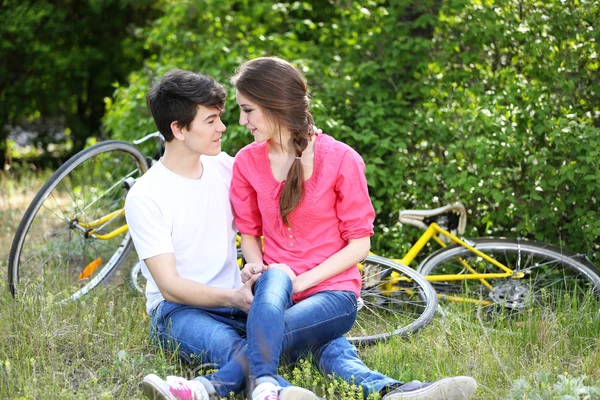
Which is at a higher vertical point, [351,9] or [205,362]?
[351,9]

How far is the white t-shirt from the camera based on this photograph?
3488mm

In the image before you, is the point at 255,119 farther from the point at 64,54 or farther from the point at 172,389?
the point at 64,54

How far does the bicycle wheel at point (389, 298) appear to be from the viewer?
→ 406 cm

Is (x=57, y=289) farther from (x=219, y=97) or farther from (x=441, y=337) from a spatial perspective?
(x=441, y=337)

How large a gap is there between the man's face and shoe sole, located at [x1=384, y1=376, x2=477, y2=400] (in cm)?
138

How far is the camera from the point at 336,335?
3441mm

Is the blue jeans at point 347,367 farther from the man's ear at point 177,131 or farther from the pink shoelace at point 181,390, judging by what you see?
the man's ear at point 177,131

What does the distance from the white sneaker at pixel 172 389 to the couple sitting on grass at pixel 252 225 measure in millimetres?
131

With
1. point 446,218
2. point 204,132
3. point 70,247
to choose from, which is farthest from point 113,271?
point 446,218

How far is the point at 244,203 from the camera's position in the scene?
12.0 feet

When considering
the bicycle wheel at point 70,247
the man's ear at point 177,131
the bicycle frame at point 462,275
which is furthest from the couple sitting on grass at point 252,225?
the bicycle frame at point 462,275

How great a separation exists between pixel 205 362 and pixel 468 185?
212 centimetres

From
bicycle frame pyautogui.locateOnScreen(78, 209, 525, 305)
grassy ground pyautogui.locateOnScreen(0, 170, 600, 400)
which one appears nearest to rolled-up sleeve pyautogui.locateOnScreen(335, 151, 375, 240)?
grassy ground pyautogui.locateOnScreen(0, 170, 600, 400)

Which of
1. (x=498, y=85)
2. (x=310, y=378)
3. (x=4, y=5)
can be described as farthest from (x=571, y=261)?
(x=4, y=5)
